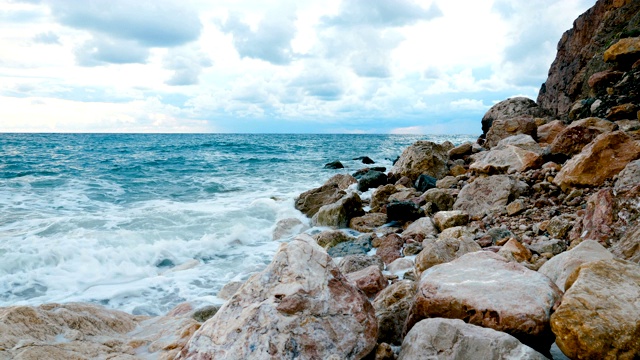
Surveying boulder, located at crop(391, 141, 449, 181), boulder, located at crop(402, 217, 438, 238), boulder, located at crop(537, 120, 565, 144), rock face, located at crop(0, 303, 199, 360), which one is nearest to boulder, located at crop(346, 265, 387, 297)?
rock face, located at crop(0, 303, 199, 360)

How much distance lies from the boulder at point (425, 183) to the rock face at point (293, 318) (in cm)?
938

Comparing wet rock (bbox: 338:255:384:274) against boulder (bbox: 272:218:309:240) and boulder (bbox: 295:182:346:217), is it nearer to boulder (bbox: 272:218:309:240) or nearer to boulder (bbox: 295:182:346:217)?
boulder (bbox: 272:218:309:240)

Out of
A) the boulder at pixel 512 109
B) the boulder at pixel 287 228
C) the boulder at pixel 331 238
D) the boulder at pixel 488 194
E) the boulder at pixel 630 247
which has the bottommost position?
the boulder at pixel 287 228

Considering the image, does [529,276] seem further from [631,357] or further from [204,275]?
[204,275]

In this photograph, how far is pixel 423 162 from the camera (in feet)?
45.1

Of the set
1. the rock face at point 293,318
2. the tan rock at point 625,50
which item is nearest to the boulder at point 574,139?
the tan rock at point 625,50

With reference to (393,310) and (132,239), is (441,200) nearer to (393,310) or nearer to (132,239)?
(393,310)

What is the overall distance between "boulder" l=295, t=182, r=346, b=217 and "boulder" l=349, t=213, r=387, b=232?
225cm

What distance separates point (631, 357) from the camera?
7.75 ft

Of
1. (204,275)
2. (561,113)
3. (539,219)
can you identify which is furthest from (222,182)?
(561,113)

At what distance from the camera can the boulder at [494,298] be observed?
2.71 metres

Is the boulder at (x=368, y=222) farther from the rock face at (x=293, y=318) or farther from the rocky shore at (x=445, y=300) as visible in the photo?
the rock face at (x=293, y=318)

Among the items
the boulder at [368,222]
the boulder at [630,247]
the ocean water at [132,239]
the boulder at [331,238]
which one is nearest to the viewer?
A: the boulder at [630,247]

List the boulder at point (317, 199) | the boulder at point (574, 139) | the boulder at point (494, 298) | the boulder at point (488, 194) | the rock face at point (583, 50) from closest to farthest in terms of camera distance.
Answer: the boulder at point (494, 298) → the boulder at point (488, 194) → the boulder at point (574, 139) → the boulder at point (317, 199) → the rock face at point (583, 50)
